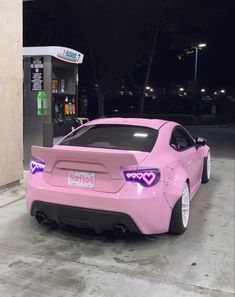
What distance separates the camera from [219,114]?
3553cm

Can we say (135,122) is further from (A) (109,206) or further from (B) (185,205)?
(A) (109,206)

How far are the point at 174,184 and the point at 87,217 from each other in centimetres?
103

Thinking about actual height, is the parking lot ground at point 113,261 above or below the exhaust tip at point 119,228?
below

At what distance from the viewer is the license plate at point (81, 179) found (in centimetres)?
435

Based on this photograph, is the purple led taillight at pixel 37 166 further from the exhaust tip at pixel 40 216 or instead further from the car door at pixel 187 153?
the car door at pixel 187 153

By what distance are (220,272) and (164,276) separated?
580 millimetres

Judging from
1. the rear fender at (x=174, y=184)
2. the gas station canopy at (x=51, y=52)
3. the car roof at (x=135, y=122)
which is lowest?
the rear fender at (x=174, y=184)

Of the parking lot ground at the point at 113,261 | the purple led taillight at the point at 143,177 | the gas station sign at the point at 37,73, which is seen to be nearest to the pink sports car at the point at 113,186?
the purple led taillight at the point at 143,177

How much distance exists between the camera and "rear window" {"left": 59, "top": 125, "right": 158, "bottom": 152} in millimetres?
4898

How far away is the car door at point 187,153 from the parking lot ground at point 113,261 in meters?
0.67

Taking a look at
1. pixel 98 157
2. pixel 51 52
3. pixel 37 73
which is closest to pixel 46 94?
pixel 37 73

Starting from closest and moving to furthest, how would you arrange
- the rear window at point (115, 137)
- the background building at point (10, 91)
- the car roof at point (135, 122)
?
1. the rear window at point (115, 137)
2. the car roof at point (135, 122)
3. the background building at point (10, 91)

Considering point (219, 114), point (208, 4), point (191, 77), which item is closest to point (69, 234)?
point (208, 4)

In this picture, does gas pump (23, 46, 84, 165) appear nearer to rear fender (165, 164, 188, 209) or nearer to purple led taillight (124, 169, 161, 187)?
rear fender (165, 164, 188, 209)
